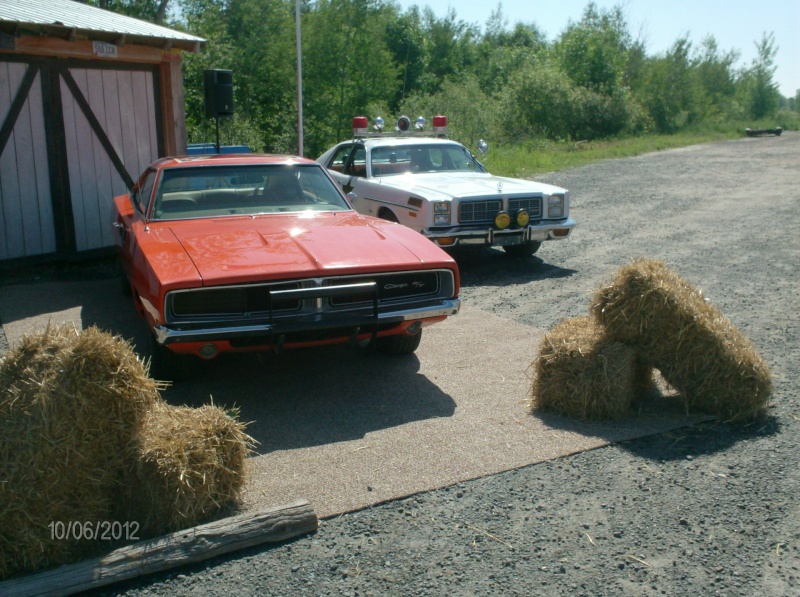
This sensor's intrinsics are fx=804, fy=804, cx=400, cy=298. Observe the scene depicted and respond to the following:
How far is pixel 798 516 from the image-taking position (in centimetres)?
365

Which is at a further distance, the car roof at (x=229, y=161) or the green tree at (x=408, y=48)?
the green tree at (x=408, y=48)

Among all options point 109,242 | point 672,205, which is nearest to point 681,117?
point 672,205

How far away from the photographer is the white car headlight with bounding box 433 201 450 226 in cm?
867

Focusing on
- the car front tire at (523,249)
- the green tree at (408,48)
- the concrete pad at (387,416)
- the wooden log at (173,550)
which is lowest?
the concrete pad at (387,416)

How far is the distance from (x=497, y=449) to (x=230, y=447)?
59.5 inches

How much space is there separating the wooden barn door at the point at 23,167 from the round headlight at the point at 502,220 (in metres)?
5.05

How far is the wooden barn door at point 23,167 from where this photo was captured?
28.3ft

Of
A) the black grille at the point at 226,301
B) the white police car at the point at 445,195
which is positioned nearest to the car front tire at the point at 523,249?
the white police car at the point at 445,195

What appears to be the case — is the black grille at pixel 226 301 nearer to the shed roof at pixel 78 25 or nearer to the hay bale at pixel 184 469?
the hay bale at pixel 184 469

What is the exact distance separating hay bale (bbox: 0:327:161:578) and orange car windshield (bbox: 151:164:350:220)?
9.32ft

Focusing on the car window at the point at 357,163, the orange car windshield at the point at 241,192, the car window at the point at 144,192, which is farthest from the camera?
the car window at the point at 357,163

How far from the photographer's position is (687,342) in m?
4.82

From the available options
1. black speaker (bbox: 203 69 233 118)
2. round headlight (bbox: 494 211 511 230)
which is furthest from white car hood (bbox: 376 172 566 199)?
black speaker (bbox: 203 69 233 118)
